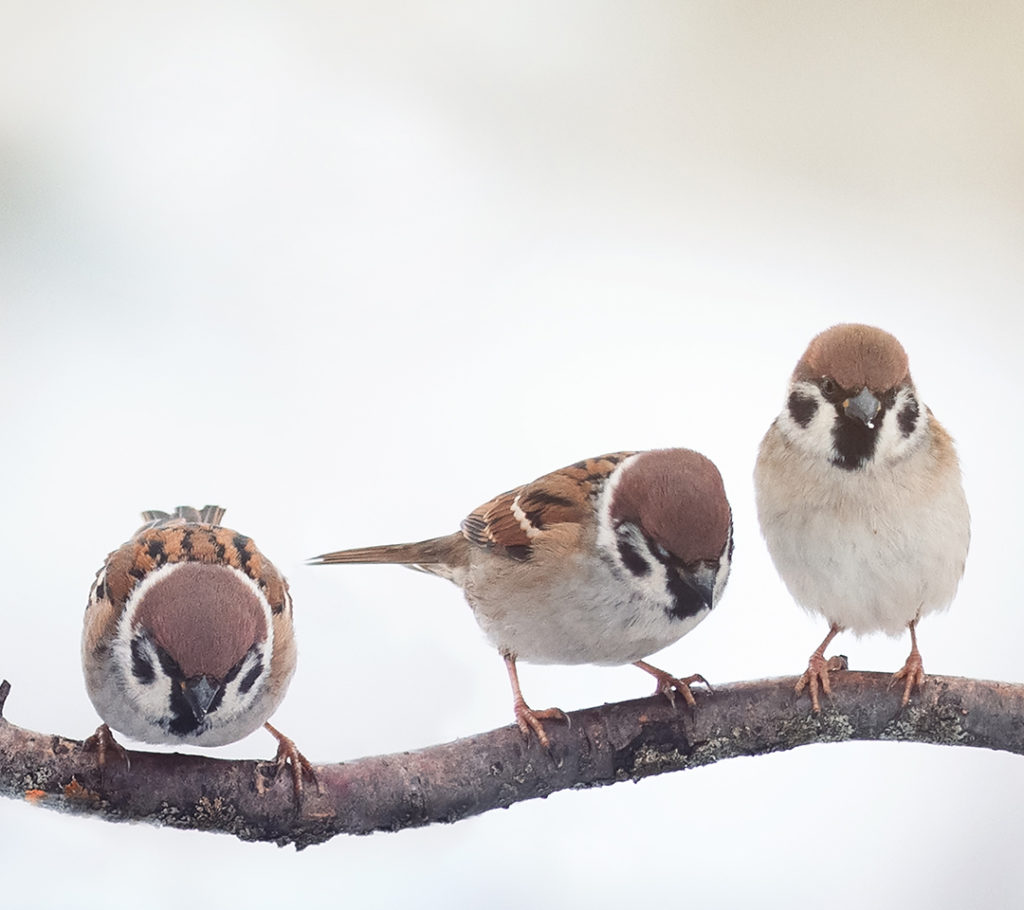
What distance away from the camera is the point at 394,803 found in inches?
57.4

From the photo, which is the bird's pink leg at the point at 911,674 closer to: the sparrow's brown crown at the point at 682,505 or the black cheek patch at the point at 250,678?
the sparrow's brown crown at the point at 682,505

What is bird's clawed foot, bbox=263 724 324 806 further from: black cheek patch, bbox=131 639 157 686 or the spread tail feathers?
the spread tail feathers

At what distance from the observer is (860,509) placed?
1640 millimetres

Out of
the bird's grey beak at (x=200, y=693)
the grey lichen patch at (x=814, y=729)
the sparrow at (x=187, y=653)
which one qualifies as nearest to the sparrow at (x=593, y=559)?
the grey lichen patch at (x=814, y=729)

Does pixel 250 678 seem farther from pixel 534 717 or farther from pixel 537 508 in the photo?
pixel 537 508

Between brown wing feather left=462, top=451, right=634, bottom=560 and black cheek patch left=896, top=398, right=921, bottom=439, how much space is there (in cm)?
36

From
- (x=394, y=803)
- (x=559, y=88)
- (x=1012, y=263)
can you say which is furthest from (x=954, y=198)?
(x=394, y=803)

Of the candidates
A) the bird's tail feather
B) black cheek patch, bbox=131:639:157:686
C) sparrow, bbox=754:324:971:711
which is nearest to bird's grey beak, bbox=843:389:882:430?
sparrow, bbox=754:324:971:711

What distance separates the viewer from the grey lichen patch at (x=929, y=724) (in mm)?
1597

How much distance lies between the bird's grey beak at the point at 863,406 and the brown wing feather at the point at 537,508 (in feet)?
1.01

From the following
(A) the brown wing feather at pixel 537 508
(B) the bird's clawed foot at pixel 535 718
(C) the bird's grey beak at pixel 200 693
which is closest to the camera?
(C) the bird's grey beak at pixel 200 693

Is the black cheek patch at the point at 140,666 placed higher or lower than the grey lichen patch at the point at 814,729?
higher

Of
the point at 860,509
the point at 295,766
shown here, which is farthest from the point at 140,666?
the point at 860,509

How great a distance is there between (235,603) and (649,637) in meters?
0.51
